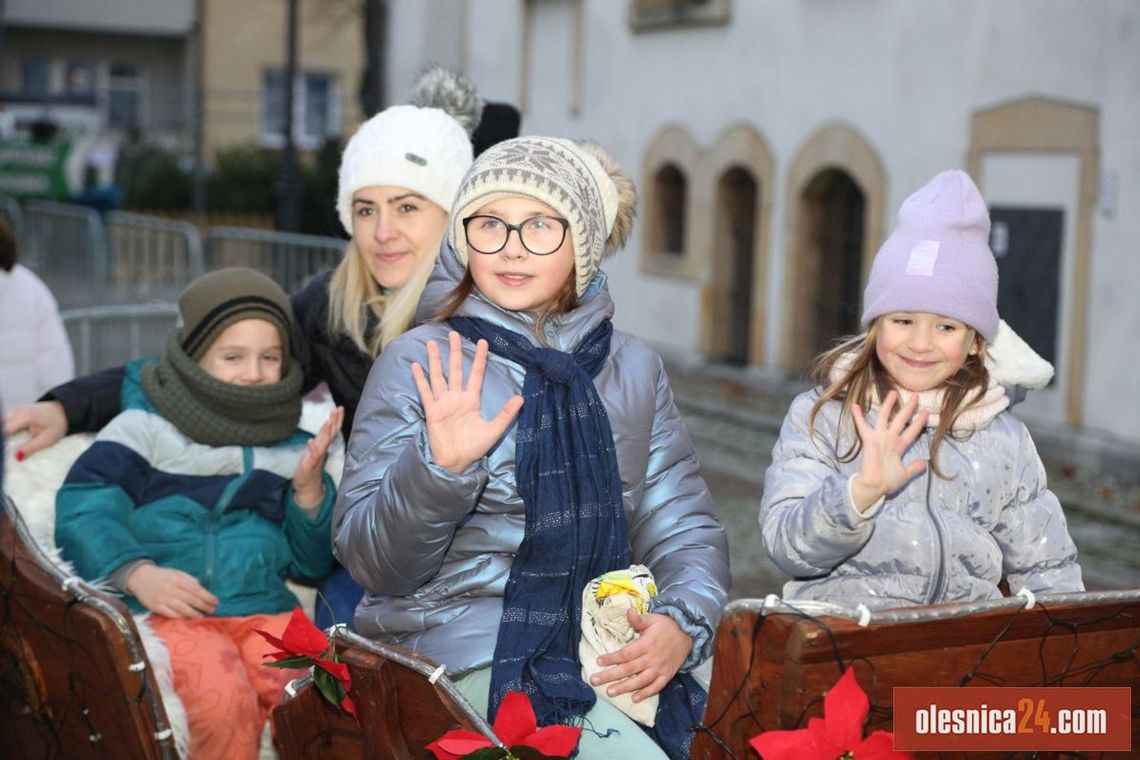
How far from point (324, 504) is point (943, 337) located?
168 cm

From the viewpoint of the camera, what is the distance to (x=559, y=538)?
3.07 m

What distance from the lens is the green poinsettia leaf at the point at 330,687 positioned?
3.04 meters

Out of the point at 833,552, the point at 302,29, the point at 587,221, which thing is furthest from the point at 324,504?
the point at 302,29

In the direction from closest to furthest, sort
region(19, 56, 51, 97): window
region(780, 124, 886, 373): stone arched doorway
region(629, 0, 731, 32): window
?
region(780, 124, 886, 373): stone arched doorway → region(629, 0, 731, 32): window → region(19, 56, 51, 97): window

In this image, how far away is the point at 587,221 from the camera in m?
3.27

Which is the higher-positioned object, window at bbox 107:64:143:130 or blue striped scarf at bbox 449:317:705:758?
window at bbox 107:64:143:130

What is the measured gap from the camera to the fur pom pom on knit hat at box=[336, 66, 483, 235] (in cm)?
425

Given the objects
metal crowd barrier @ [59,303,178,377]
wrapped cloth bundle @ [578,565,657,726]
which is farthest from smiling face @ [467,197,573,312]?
metal crowd barrier @ [59,303,178,377]

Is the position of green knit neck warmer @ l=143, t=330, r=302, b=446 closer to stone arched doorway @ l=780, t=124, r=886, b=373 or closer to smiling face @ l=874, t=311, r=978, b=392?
smiling face @ l=874, t=311, r=978, b=392

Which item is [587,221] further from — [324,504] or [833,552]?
[324,504]

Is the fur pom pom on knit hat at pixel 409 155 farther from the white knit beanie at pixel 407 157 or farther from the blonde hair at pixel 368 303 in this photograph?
the blonde hair at pixel 368 303

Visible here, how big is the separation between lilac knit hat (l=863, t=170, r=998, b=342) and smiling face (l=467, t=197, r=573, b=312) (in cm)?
68

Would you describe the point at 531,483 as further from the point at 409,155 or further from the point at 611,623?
the point at 409,155

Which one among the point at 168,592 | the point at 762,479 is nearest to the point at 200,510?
the point at 168,592
